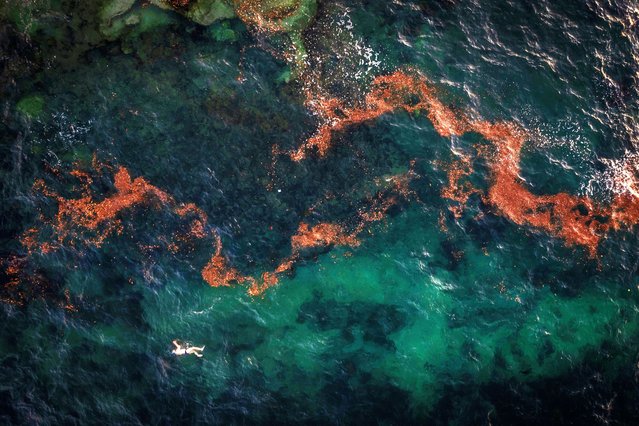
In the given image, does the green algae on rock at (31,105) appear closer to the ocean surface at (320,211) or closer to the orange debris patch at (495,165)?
the ocean surface at (320,211)

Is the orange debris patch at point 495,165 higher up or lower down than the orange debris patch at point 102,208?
higher up

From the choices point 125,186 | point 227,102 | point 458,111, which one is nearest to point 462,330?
point 458,111

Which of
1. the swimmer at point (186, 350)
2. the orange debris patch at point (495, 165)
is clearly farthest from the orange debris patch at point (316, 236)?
the swimmer at point (186, 350)

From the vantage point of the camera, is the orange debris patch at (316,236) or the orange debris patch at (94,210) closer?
the orange debris patch at (94,210)

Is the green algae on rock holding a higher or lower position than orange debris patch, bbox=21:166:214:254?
higher

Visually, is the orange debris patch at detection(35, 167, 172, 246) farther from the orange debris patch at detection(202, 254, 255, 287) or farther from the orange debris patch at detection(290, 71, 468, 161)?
the orange debris patch at detection(290, 71, 468, 161)

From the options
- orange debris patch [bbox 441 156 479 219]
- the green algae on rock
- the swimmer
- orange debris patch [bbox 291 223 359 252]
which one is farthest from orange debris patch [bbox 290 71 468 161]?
the green algae on rock

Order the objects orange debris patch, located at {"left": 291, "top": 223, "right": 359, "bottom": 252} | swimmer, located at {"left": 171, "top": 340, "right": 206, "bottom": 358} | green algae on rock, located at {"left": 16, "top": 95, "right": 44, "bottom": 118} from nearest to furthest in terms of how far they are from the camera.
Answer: green algae on rock, located at {"left": 16, "top": 95, "right": 44, "bottom": 118}
swimmer, located at {"left": 171, "top": 340, "right": 206, "bottom": 358}
orange debris patch, located at {"left": 291, "top": 223, "right": 359, "bottom": 252}

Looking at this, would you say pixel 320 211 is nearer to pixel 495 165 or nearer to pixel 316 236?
pixel 316 236
